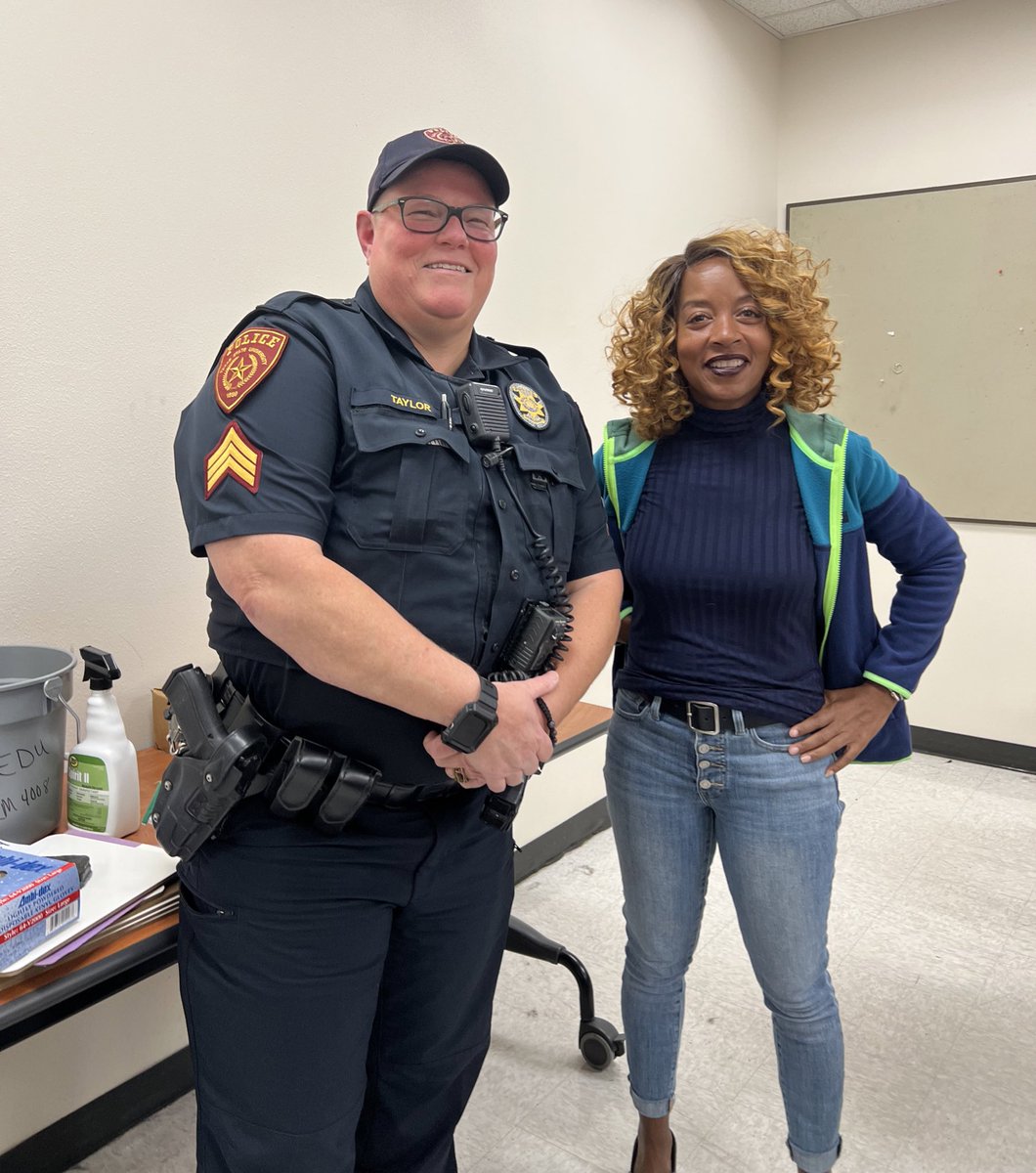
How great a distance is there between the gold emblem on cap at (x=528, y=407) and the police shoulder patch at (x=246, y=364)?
33 centimetres

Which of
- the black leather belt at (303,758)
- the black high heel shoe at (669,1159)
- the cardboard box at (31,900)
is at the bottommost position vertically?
the black high heel shoe at (669,1159)

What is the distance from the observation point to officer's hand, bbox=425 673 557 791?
110 centimetres

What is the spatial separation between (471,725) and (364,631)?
0.17m

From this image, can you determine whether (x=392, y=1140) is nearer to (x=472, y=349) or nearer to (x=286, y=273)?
(x=472, y=349)

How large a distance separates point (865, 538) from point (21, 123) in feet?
5.03

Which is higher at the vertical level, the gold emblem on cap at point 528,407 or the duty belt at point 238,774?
the gold emblem on cap at point 528,407

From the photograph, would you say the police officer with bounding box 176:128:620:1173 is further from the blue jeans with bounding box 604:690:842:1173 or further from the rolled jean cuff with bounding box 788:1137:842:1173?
the rolled jean cuff with bounding box 788:1137:842:1173

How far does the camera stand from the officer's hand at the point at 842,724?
1.42 meters

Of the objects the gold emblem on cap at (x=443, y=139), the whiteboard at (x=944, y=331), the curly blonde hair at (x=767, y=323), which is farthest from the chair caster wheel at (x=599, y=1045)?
the whiteboard at (x=944, y=331)

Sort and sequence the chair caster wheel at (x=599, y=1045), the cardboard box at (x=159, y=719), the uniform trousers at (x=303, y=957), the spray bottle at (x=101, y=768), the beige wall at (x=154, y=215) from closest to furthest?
the uniform trousers at (x=303, y=957) < the spray bottle at (x=101, y=768) < the beige wall at (x=154, y=215) < the cardboard box at (x=159, y=719) < the chair caster wheel at (x=599, y=1045)

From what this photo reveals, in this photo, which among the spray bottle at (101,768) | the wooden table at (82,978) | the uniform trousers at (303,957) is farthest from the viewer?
the spray bottle at (101,768)

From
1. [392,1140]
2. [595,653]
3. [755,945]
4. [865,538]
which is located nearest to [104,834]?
[392,1140]

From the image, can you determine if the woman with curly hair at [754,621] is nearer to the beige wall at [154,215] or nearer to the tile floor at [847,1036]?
the tile floor at [847,1036]

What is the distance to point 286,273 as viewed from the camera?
6.59 feet
